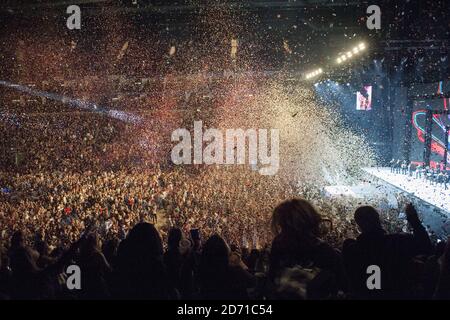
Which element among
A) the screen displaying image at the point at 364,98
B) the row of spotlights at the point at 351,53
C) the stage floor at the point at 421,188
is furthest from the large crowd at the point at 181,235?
the screen displaying image at the point at 364,98

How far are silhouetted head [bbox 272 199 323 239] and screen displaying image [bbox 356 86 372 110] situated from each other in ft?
63.2

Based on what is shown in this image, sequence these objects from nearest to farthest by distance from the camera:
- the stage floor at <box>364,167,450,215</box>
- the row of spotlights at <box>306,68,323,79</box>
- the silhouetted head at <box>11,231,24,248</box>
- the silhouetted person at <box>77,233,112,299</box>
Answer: the silhouetted person at <box>77,233,112,299</box>, the silhouetted head at <box>11,231,24,248</box>, the stage floor at <box>364,167,450,215</box>, the row of spotlights at <box>306,68,323,79</box>

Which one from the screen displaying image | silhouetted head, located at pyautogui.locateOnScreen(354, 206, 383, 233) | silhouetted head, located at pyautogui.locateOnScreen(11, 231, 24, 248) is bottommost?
silhouetted head, located at pyautogui.locateOnScreen(11, 231, 24, 248)

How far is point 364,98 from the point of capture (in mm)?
20422

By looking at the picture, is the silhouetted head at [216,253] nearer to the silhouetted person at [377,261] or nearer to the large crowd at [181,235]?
the large crowd at [181,235]

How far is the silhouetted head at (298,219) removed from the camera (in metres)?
2.26

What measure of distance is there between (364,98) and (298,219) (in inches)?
775

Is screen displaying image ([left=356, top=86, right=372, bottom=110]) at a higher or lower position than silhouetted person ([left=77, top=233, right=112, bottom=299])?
higher

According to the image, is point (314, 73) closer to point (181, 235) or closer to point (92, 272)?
point (181, 235)

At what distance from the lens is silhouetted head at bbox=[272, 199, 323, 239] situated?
7.41ft

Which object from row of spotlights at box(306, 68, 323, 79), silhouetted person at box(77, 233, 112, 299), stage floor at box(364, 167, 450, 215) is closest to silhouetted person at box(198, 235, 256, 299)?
silhouetted person at box(77, 233, 112, 299)

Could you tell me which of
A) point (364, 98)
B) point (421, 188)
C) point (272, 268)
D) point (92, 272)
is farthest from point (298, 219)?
point (364, 98)

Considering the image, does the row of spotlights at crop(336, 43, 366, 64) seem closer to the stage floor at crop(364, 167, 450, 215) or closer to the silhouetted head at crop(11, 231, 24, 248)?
the stage floor at crop(364, 167, 450, 215)

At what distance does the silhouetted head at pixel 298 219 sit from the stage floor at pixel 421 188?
30.5ft
